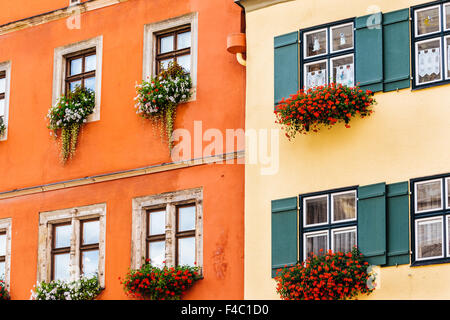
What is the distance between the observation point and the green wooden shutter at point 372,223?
16.2 meters

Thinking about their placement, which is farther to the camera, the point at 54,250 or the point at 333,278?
the point at 54,250

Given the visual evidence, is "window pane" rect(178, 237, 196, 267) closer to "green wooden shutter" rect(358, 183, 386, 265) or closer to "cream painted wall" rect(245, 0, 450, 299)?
"cream painted wall" rect(245, 0, 450, 299)

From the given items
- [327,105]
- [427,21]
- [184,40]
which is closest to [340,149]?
[327,105]

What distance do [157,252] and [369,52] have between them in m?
4.02

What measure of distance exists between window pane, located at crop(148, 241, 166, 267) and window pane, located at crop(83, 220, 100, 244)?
937mm

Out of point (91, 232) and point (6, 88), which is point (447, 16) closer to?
point (91, 232)

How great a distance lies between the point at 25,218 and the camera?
19.9 meters

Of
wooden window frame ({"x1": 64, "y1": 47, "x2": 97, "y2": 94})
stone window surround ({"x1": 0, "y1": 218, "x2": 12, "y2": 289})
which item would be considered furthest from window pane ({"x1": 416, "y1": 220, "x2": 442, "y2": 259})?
stone window surround ({"x1": 0, "y1": 218, "x2": 12, "y2": 289})

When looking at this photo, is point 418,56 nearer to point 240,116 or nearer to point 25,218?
point 240,116

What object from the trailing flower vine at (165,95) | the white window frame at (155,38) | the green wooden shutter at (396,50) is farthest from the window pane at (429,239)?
the white window frame at (155,38)

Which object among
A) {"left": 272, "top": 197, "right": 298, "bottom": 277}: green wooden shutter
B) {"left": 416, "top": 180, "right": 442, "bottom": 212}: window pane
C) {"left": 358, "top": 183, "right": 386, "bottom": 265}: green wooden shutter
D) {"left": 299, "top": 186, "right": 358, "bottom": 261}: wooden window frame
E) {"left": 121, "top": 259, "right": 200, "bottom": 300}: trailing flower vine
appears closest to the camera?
{"left": 416, "top": 180, "right": 442, "bottom": 212}: window pane

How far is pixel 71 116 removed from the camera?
19594 millimetres

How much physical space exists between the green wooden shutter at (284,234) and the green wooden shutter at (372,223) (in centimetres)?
96

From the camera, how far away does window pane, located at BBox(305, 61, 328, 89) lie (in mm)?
17422
